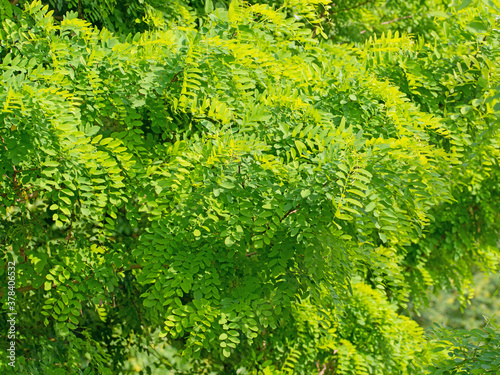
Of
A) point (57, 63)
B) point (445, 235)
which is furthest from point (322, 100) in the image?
point (445, 235)

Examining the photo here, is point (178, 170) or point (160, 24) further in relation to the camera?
point (160, 24)

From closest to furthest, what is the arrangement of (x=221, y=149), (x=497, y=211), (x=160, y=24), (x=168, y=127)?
(x=221, y=149)
(x=168, y=127)
(x=160, y=24)
(x=497, y=211)

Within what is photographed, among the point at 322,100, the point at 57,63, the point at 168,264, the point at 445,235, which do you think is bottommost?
the point at 445,235

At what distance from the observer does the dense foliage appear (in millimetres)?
2332

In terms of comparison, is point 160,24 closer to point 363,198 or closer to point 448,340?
point 363,198

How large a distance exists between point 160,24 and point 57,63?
997mm

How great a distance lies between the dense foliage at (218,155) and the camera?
7.65ft

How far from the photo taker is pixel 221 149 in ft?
7.88

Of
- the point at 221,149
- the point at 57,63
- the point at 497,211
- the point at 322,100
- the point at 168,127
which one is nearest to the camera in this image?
the point at 221,149

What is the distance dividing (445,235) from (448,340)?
325 cm

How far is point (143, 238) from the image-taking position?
254cm

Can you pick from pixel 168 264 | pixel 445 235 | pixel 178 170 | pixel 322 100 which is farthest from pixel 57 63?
pixel 445 235

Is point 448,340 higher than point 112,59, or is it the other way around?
point 112,59

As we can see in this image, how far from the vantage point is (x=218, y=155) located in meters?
2.44
